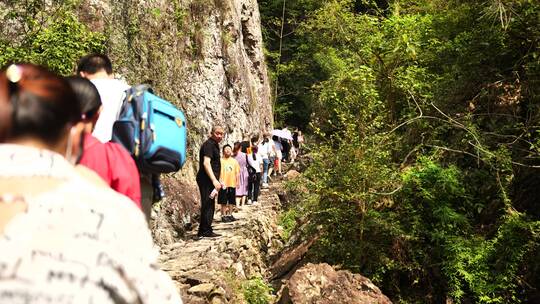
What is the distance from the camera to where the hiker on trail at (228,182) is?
9.87 meters

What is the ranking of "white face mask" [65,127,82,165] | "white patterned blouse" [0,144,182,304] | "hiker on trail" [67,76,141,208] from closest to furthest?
1. "white patterned blouse" [0,144,182,304]
2. "white face mask" [65,127,82,165]
3. "hiker on trail" [67,76,141,208]

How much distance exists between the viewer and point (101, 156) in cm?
235

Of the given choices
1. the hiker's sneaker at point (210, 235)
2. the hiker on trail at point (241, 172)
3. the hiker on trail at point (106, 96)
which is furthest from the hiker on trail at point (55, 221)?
the hiker on trail at point (241, 172)

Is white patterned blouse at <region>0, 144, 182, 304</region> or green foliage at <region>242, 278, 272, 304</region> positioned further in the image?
green foliage at <region>242, 278, 272, 304</region>

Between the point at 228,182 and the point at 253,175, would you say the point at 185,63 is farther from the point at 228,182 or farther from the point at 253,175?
the point at 228,182

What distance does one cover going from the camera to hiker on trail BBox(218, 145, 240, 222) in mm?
9867

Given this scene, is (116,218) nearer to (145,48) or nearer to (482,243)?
(482,243)

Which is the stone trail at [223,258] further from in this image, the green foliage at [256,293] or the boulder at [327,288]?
the boulder at [327,288]

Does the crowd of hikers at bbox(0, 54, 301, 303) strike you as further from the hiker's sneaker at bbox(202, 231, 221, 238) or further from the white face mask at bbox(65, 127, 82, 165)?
the hiker's sneaker at bbox(202, 231, 221, 238)

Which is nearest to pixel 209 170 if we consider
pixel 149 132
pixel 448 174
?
pixel 448 174

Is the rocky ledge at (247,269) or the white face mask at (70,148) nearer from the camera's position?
the white face mask at (70,148)

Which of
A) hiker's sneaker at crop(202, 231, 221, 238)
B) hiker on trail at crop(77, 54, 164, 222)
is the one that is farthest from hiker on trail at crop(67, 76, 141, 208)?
hiker's sneaker at crop(202, 231, 221, 238)

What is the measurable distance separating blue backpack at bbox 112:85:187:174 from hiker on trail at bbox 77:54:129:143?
29 centimetres

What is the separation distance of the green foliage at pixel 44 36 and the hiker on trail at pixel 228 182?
3.40 metres
